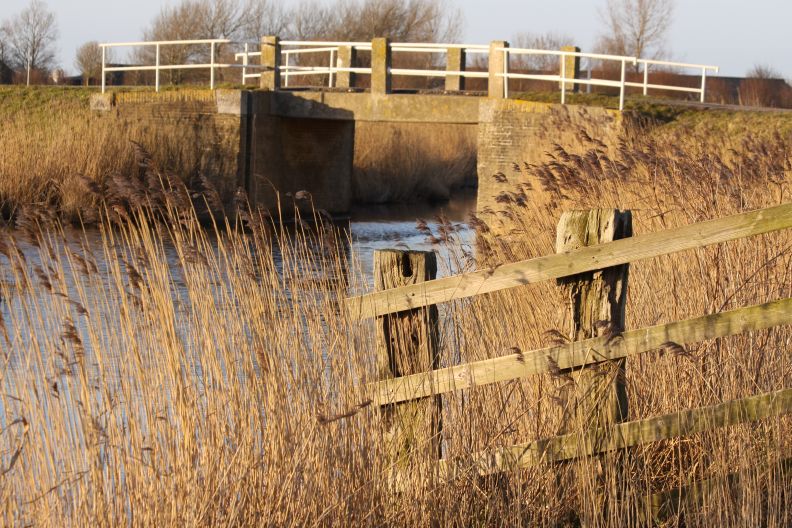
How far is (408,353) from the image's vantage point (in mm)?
3738

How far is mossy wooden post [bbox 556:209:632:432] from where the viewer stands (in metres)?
3.54

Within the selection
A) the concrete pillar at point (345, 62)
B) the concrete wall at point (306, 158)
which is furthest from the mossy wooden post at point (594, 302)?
the concrete wall at point (306, 158)

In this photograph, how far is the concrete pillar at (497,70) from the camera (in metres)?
Result: 16.7

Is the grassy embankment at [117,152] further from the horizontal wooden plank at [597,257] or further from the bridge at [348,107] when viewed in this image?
the horizontal wooden plank at [597,257]

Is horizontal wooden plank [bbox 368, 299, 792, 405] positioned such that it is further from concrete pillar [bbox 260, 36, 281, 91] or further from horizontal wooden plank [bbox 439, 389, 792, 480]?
concrete pillar [bbox 260, 36, 281, 91]

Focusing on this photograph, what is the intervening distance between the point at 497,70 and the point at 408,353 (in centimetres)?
1356

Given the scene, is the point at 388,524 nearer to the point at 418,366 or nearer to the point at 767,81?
the point at 418,366

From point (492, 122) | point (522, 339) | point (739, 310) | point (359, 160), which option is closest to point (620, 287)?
point (739, 310)

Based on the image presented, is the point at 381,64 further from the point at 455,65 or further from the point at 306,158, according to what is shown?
the point at 306,158

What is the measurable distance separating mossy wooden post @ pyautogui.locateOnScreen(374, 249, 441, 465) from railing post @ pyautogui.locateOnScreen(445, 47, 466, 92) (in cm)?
1494

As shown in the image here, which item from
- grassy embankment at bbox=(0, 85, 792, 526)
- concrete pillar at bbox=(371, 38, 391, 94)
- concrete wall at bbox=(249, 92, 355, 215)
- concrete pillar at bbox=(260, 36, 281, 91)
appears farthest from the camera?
concrete wall at bbox=(249, 92, 355, 215)

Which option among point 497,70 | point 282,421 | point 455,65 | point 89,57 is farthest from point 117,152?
point 89,57

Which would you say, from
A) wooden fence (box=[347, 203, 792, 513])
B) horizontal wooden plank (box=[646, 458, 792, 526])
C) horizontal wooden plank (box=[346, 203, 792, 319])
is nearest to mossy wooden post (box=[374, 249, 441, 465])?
wooden fence (box=[347, 203, 792, 513])

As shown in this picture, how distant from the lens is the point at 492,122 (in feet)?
53.7
